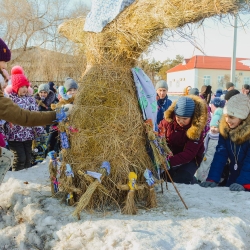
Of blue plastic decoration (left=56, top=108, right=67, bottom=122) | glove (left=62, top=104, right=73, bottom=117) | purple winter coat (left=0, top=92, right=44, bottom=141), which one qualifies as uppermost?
glove (left=62, top=104, right=73, bottom=117)

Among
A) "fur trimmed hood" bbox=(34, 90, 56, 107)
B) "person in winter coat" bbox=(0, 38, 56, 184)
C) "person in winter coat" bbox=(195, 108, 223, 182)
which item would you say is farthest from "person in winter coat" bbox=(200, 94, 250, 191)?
"fur trimmed hood" bbox=(34, 90, 56, 107)

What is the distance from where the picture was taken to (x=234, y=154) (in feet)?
12.6

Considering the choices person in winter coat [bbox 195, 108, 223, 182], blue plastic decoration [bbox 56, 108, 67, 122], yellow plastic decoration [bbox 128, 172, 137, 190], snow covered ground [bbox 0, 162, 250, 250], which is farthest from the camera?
person in winter coat [bbox 195, 108, 223, 182]

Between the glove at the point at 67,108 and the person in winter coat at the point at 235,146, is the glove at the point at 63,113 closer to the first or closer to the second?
the glove at the point at 67,108

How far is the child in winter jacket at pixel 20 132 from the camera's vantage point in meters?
5.00

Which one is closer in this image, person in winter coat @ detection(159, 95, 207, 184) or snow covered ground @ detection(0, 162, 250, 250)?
snow covered ground @ detection(0, 162, 250, 250)

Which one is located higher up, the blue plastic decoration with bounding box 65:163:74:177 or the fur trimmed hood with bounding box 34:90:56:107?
the fur trimmed hood with bounding box 34:90:56:107

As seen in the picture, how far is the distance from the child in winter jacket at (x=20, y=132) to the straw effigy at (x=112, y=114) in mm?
2089

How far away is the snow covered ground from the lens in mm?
2492

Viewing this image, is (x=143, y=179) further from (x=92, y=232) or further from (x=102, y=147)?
(x=92, y=232)

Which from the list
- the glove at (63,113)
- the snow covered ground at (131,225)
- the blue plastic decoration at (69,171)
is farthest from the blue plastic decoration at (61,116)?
the snow covered ground at (131,225)

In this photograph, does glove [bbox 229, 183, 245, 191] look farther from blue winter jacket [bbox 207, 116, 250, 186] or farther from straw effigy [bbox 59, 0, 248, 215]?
straw effigy [bbox 59, 0, 248, 215]

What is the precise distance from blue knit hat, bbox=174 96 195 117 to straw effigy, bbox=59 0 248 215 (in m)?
0.80

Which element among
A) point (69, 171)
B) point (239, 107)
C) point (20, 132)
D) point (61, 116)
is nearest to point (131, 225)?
point (69, 171)
